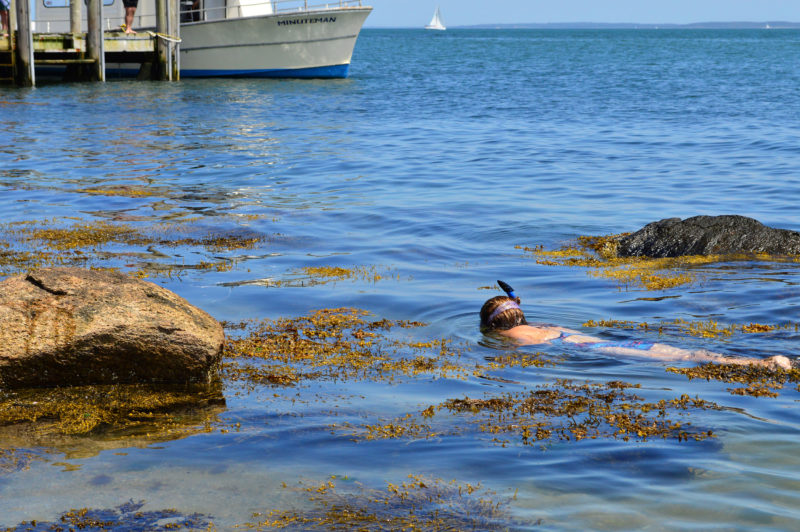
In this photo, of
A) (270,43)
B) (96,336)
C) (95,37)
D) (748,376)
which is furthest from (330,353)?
(270,43)

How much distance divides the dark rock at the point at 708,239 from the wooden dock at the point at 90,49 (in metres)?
26.0

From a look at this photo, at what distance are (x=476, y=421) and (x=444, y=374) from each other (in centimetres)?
96

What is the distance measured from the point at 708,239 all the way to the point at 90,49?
96.1 feet

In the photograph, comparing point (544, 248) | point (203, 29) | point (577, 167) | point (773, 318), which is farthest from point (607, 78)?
point (773, 318)

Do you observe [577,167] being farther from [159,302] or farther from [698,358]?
[159,302]

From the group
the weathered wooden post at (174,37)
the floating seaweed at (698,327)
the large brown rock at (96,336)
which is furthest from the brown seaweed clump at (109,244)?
the weathered wooden post at (174,37)

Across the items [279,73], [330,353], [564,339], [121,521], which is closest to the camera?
[121,521]

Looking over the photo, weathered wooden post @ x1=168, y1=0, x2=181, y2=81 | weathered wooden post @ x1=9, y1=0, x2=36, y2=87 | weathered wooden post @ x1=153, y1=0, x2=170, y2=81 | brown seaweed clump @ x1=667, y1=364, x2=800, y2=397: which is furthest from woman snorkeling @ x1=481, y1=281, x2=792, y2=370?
weathered wooden post @ x1=168, y1=0, x2=181, y2=81

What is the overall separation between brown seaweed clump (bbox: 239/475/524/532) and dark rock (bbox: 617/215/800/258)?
6.43m

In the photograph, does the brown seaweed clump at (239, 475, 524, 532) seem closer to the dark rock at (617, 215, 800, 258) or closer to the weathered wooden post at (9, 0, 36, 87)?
the dark rock at (617, 215, 800, 258)

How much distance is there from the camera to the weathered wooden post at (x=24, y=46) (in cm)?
2997

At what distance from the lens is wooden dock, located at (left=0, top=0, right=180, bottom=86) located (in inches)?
1247

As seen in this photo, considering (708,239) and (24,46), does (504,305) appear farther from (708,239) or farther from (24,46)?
(24,46)

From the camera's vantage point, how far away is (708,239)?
33.6ft
